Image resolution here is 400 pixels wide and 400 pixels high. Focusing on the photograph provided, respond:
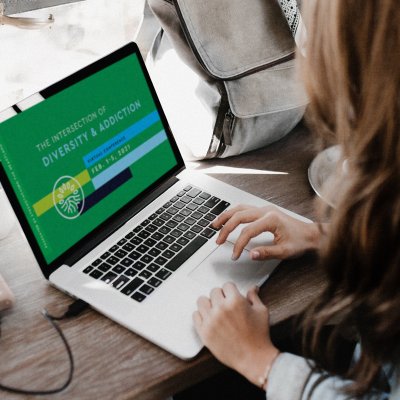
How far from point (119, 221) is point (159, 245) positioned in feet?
0.27

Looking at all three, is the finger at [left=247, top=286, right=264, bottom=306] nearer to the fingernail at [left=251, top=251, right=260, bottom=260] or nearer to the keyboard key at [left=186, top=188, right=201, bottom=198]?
the fingernail at [left=251, top=251, right=260, bottom=260]

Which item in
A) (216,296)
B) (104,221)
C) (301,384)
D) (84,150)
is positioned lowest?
(301,384)

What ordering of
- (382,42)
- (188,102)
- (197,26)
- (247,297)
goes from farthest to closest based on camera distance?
(188,102)
(197,26)
(247,297)
(382,42)

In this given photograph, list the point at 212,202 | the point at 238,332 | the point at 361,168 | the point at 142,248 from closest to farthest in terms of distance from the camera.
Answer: the point at 361,168 < the point at 238,332 < the point at 142,248 < the point at 212,202

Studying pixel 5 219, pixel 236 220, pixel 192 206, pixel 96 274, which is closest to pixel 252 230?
pixel 236 220

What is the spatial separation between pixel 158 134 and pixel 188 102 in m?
0.15

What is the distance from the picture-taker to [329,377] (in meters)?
0.67

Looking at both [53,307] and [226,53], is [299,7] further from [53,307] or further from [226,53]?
[53,307]

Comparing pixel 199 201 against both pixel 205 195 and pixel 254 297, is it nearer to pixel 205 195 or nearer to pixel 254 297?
pixel 205 195

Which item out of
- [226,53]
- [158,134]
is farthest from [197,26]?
[158,134]

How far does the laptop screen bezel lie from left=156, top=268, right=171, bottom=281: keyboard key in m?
0.11

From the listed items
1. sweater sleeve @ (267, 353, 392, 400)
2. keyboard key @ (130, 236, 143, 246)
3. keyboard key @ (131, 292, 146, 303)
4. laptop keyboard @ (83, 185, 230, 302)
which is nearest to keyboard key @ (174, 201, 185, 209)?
laptop keyboard @ (83, 185, 230, 302)

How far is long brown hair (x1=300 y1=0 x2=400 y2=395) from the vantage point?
0.54 metres

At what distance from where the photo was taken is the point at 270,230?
82 centimetres
